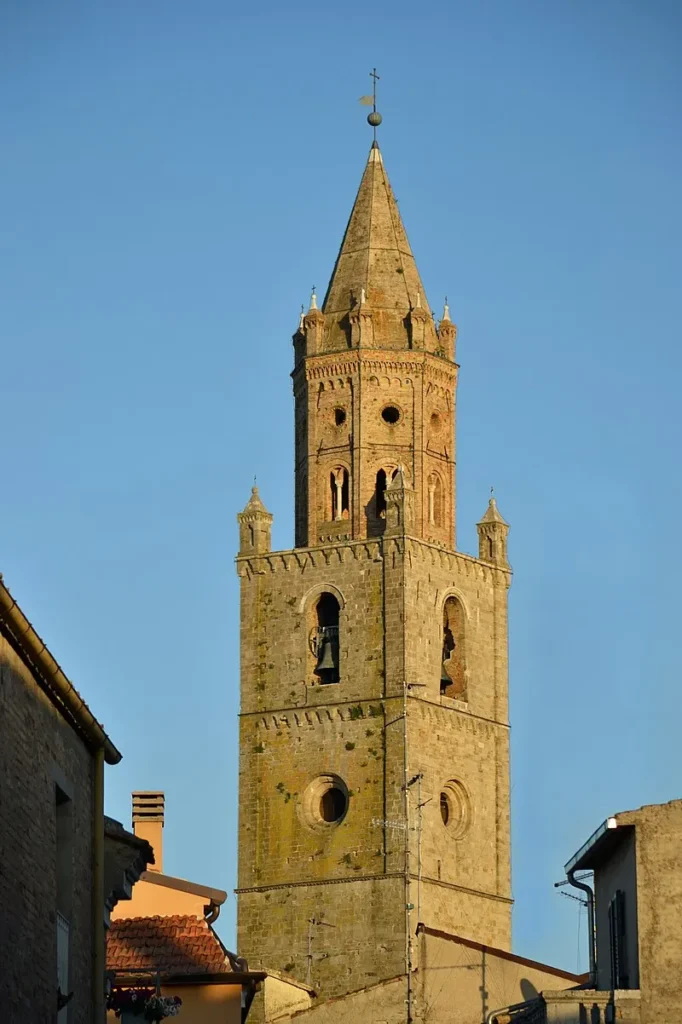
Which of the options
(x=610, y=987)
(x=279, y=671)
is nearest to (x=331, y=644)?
(x=279, y=671)

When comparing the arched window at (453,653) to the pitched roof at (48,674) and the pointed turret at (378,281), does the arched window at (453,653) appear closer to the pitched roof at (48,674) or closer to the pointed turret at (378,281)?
the pointed turret at (378,281)

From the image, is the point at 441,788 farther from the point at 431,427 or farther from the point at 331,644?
the point at 431,427

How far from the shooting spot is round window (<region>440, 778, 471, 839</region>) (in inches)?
3103

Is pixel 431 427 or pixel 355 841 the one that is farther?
pixel 431 427

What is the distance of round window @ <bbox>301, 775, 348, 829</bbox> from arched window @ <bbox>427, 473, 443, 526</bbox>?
8.37 m

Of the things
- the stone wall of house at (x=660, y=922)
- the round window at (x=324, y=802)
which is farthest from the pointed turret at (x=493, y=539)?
the stone wall of house at (x=660, y=922)

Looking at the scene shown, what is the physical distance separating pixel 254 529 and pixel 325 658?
16.2 ft

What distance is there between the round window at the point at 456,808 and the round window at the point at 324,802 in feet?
9.44

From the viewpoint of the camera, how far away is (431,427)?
3263 inches

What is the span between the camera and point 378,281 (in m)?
84.8

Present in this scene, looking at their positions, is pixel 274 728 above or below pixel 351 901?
above

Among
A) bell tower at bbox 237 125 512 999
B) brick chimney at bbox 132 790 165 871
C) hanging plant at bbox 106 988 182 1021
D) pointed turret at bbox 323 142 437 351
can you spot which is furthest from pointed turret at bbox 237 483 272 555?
hanging plant at bbox 106 988 182 1021

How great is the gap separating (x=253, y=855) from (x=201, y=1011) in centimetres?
3975

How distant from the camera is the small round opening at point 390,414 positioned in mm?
82250
